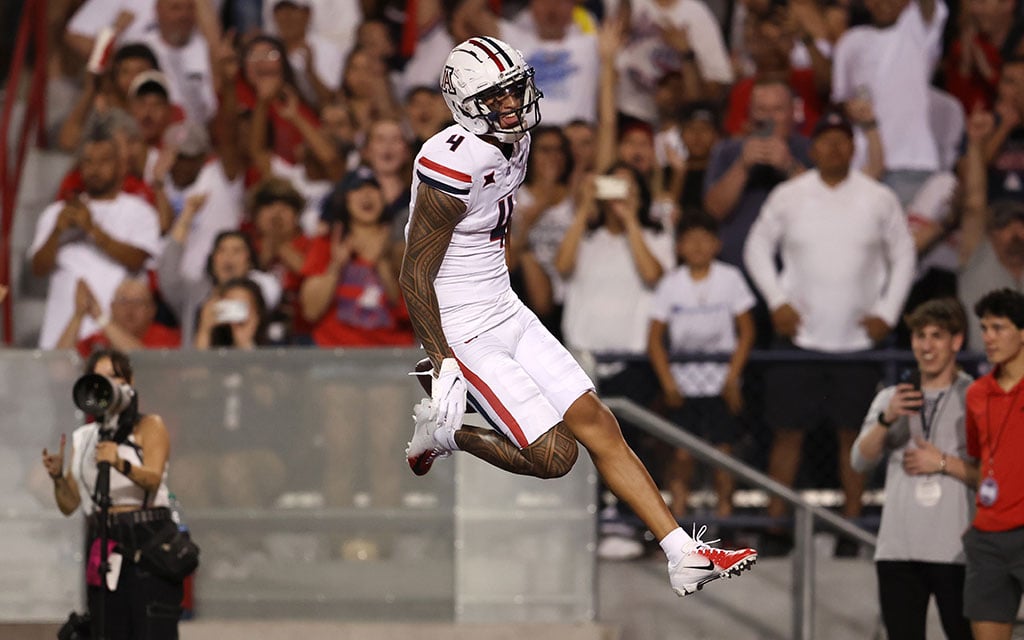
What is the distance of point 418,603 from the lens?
388 inches

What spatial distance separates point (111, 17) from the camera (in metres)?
12.4

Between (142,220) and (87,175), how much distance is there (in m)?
0.48

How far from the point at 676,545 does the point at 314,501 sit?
3905mm

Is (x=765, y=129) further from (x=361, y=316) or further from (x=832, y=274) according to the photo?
(x=361, y=316)

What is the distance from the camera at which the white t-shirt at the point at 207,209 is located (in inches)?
429

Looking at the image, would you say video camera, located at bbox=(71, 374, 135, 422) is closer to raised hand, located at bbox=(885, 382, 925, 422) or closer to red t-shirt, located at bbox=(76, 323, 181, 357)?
red t-shirt, located at bbox=(76, 323, 181, 357)

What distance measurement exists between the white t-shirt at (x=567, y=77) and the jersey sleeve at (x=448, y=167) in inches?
200

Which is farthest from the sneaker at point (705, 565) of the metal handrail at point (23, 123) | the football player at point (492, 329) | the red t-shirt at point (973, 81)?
the metal handrail at point (23, 123)

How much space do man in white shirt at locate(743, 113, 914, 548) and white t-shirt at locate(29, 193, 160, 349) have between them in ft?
11.8

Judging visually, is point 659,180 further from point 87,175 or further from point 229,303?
point 87,175

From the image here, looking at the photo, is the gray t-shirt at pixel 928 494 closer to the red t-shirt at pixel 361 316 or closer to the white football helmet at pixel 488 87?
the white football helmet at pixel 488 87

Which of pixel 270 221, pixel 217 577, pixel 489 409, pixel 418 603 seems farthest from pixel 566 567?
pixel 489 409

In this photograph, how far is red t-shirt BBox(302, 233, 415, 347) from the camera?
10.2 m

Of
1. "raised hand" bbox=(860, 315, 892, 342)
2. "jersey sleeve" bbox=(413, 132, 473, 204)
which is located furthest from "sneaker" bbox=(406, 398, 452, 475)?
"raised hand" bbox=(860, 315, 892, 342)
